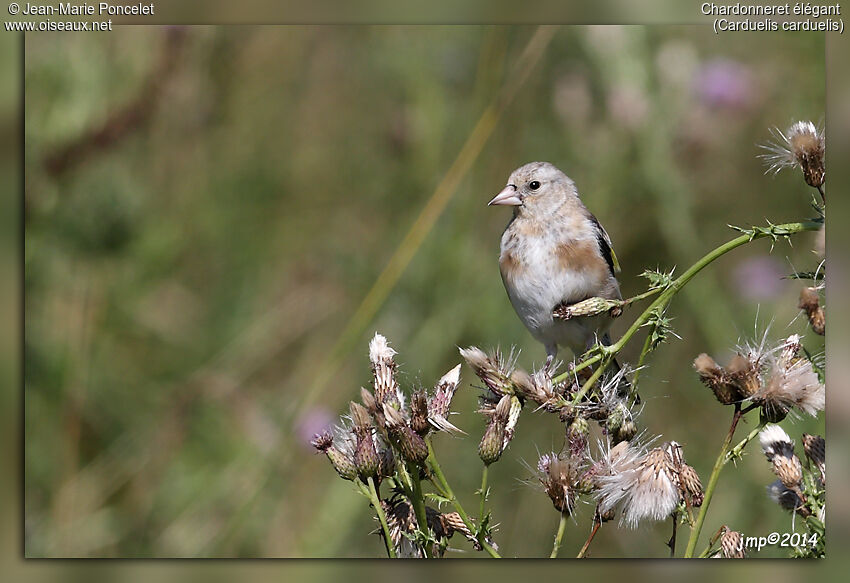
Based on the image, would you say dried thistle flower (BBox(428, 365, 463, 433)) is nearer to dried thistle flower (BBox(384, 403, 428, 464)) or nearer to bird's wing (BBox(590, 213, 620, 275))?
dried thistle flower (BBox(384, 403, 428, 464))

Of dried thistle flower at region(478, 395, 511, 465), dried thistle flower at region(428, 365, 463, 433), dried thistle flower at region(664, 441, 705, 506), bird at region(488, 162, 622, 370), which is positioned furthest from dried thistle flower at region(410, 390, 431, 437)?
bird at region(488, 162, 622, 370)

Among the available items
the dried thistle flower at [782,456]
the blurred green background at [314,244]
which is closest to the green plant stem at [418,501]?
the dried thistle flower at [782,456]

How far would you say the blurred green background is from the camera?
3.48 meters

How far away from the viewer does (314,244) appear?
477 centimetres

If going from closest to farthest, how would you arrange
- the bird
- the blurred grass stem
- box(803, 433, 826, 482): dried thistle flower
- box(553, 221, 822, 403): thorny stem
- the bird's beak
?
box(553, 221, 822, 403): thorny stem, box(803, 433, 826, 482): dried thistle flower, the bird, the bird's beak, the blurred grass stem

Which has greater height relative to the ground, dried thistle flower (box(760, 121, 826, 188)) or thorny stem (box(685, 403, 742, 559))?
dried thistle flower (box(760, 121, 826, 188))

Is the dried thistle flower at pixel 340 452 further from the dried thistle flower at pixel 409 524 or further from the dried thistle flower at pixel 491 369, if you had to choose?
the dried thistle flower at pixel 491 369

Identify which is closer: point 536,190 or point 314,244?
point 536,190

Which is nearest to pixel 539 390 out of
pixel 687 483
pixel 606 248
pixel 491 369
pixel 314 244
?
pixel 491 369

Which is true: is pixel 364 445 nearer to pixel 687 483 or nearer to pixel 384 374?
pixel 384 374

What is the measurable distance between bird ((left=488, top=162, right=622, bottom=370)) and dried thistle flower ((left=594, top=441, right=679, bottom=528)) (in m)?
1.17

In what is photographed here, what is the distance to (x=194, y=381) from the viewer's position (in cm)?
413

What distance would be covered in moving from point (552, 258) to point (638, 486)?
1336mm

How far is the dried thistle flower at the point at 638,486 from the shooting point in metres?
1.85
